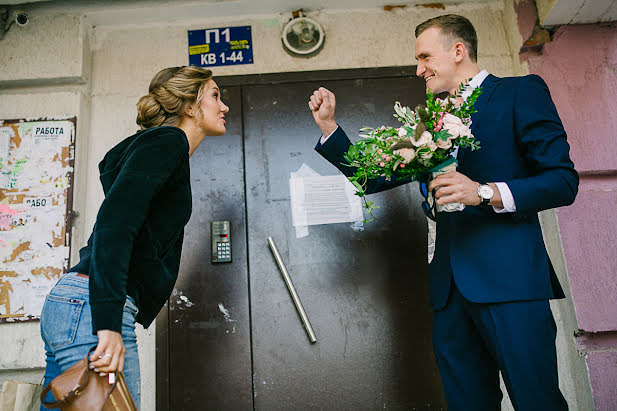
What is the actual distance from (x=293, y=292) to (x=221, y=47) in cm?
170

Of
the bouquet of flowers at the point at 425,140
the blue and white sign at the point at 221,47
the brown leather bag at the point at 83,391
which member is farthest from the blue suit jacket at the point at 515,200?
the blue and white sign at the point at 221,47

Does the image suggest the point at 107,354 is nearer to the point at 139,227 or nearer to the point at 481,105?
the point at 139,227

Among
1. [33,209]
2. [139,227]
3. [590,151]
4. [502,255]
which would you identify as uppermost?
[590,151]

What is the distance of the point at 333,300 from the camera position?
2.95 m

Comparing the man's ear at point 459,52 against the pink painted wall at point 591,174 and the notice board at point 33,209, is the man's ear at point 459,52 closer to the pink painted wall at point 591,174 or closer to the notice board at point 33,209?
the pink painted wall at point 591,174

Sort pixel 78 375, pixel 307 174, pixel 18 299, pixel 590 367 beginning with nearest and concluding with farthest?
pixel 78 375
pixel 590 367
pixel 18 299
pixel 307 174

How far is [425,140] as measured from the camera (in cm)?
171

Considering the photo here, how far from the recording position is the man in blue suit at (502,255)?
1712 mm

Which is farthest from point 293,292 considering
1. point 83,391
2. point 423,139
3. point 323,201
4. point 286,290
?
point 83,391

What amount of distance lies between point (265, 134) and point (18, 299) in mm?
1745

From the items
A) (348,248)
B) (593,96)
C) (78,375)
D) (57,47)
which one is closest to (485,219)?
(348,248)

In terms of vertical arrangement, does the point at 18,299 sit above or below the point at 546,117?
below

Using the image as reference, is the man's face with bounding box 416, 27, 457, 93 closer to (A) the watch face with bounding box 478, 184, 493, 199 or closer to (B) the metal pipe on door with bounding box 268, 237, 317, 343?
(A) the watch face with bounding box 478, 184, 493, 199

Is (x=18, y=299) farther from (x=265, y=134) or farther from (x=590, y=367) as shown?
(x=590, y=367)
